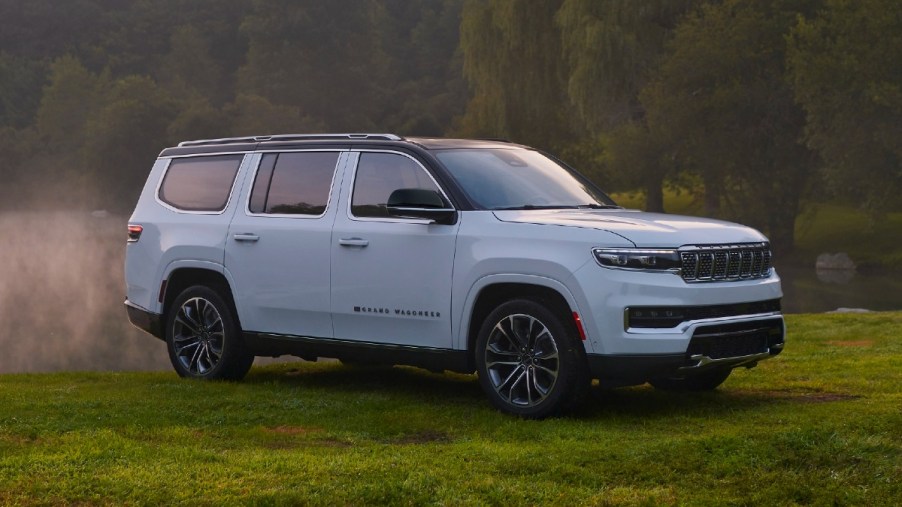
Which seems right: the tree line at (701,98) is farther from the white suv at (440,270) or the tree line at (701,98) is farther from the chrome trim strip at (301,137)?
the white suv at (440,270)

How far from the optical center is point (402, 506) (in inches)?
246

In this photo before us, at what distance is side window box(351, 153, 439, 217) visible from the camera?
9.55 m

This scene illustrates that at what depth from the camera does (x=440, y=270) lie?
358 inches

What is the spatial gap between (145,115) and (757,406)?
8780 centimetres

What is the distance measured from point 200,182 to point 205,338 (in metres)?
1.39

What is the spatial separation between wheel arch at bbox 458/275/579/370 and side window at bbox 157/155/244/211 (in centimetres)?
292

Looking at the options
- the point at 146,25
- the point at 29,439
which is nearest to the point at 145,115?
the point at 146,25

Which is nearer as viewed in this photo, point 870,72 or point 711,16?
point 870,72

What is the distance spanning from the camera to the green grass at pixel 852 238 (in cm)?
4431

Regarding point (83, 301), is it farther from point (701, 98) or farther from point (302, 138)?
point (701, 98)

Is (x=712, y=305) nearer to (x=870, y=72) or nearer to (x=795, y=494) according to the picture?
(x=795, y=494)

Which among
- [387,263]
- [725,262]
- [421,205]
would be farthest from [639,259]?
[387,263]

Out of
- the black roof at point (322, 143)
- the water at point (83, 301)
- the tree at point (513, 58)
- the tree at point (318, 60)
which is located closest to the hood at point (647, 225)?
the black roof at point (322, 143)

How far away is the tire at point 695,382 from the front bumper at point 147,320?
174 inches
